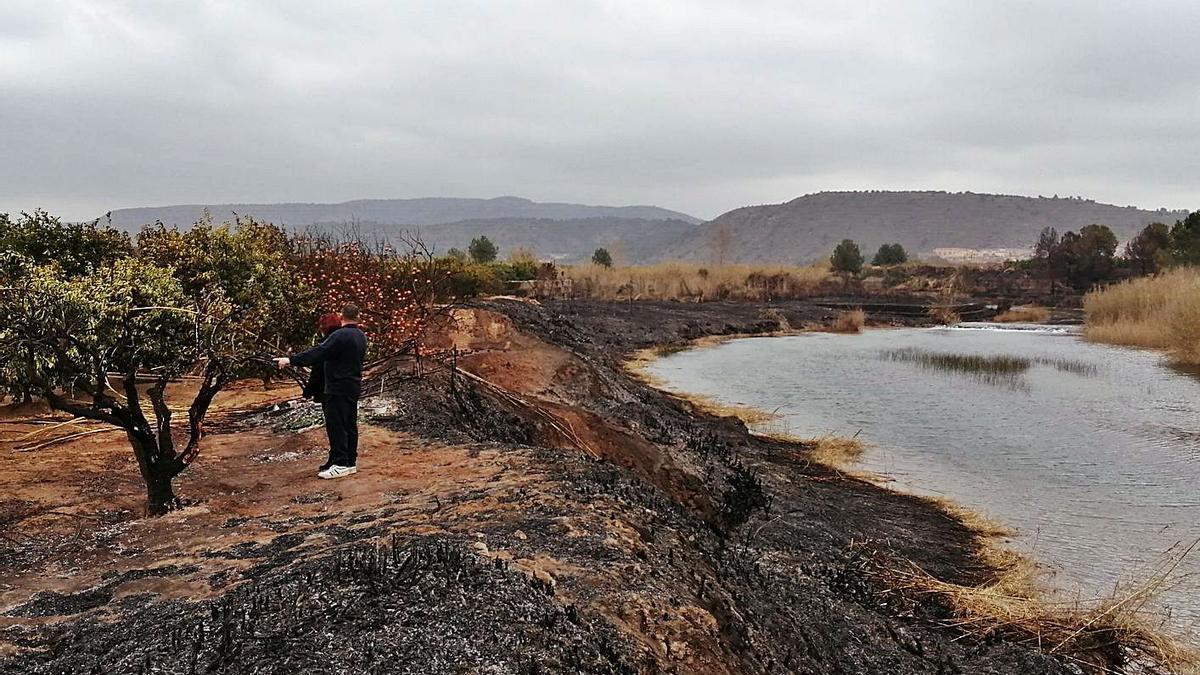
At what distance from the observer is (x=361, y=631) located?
3818mm

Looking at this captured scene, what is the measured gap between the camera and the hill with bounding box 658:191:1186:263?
13825 cm

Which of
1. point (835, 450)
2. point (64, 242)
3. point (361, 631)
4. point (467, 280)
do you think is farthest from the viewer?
point (467, 280)

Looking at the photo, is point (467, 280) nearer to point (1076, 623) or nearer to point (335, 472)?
point (335, 472)

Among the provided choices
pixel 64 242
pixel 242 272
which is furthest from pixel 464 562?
pixel 64 242

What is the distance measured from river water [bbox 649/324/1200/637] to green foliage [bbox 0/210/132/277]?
10.9 m

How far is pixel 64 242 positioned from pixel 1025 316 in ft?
140

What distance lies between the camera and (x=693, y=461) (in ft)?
32.4

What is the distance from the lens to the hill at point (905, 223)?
138250 millimetres

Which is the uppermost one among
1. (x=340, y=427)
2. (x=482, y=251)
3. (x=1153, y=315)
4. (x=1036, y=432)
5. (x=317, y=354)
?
(x=482, y=251)

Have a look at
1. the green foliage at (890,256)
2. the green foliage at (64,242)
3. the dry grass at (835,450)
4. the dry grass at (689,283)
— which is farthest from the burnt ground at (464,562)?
the green foliage at (890,256)

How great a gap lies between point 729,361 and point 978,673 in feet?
64.5

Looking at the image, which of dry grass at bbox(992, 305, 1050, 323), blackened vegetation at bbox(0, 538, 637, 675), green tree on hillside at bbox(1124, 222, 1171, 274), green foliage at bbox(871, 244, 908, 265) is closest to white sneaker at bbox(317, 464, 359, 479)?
blackened vegetation at bbox(0, 538, 637, 675)

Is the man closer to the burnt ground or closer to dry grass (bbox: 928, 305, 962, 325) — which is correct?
the burnt ground

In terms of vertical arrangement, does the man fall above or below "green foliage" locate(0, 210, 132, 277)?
below
